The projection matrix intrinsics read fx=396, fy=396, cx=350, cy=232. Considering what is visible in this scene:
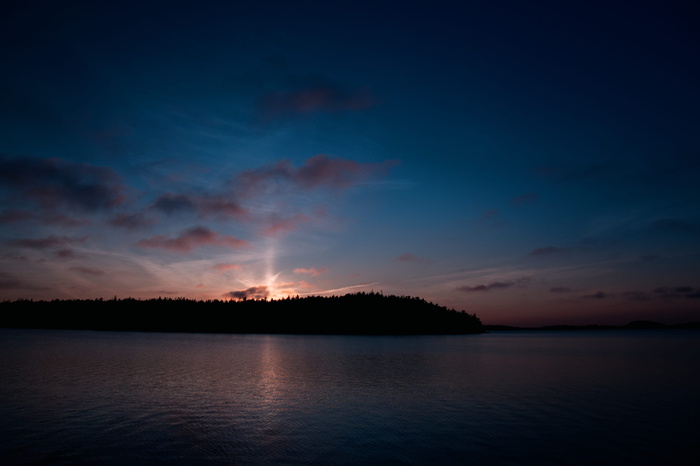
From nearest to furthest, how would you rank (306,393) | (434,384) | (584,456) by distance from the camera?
(584,456) → (306,393) → (434,384)

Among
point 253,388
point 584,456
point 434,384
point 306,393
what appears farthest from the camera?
point 434,384

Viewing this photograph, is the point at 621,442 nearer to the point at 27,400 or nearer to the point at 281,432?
the point at 281,432

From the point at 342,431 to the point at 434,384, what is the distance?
74.7ft

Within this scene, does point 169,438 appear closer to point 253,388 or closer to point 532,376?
point 253,388

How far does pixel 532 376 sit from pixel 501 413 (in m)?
26.3

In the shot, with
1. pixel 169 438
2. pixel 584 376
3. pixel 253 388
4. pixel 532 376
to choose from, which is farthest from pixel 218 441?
pixel 584 376

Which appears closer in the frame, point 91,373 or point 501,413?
point 501,413

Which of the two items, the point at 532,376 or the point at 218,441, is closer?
the point at 218,441

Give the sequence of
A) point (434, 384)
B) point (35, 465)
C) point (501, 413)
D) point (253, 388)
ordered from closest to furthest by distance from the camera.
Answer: point (35, 465)
point (501, 413)
point (253, 388)
point (434, 384)

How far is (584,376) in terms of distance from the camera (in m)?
51.0

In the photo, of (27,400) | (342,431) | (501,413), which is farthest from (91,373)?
(501,413)

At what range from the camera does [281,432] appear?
72.8ft

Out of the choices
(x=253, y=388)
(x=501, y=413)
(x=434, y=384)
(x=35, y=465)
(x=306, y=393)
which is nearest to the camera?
(x=35, y=465)

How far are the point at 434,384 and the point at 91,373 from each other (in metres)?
38.7
